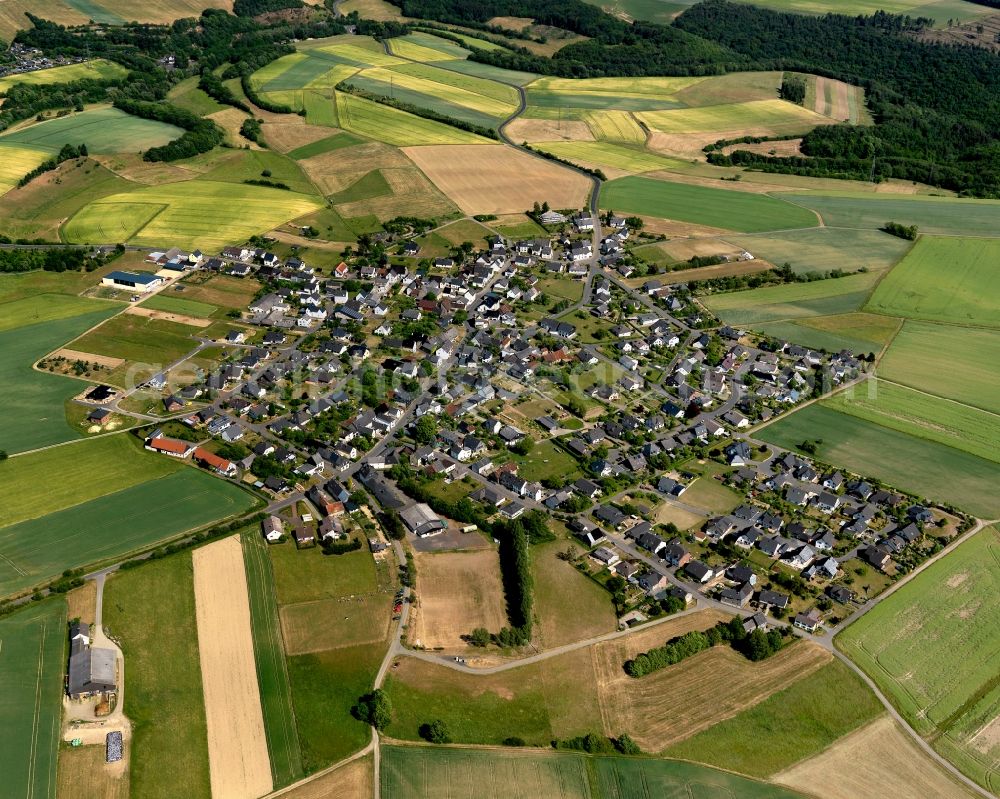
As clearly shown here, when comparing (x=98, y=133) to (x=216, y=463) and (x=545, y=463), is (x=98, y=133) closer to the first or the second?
(x=216, y=463)

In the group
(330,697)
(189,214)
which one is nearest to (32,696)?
(330,697)

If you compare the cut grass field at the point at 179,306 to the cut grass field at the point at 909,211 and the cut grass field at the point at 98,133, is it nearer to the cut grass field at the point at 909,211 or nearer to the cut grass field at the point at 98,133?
the cut grass field at the point at 98,133

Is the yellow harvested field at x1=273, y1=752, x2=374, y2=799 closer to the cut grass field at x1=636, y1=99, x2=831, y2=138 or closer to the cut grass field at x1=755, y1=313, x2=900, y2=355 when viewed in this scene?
the cut grass field at x1=755, y1=313, x2=900, y2=355

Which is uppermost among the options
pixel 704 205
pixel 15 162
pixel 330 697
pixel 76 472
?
pixel 15 162

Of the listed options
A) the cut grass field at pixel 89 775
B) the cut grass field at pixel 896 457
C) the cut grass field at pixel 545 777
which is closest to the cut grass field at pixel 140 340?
the cut grass field at pixel 89 775

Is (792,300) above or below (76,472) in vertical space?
above

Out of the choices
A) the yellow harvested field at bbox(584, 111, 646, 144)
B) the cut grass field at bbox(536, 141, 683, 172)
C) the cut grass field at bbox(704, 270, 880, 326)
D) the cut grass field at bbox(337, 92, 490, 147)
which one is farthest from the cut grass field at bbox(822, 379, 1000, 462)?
the cut grass field at bbox(337, 92, 490, 147)
